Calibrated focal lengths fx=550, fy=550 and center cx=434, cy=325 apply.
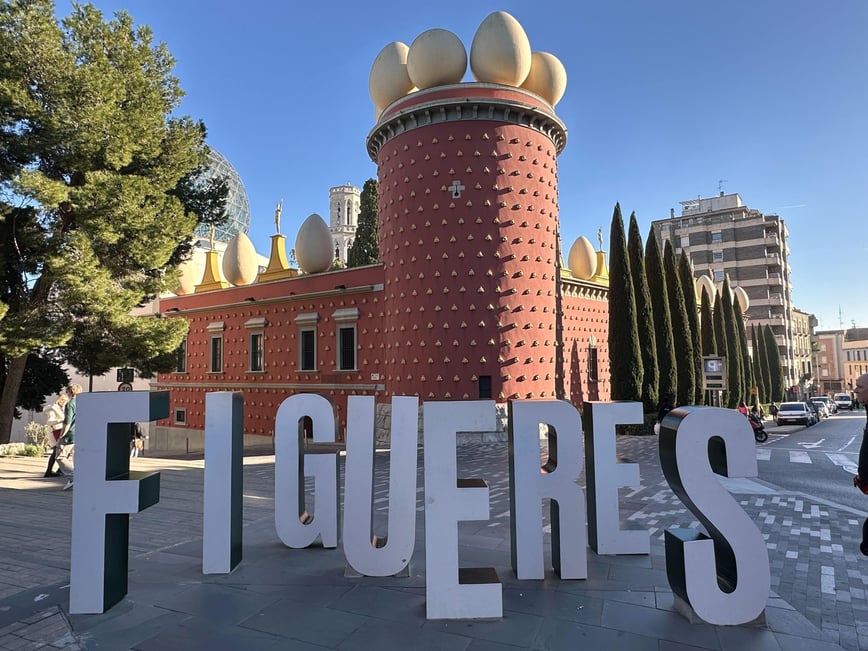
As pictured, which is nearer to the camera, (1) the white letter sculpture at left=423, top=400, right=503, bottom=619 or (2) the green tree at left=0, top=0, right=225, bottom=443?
(1) the white letter sculpture at left=423, top=400, right=503, bottom=619

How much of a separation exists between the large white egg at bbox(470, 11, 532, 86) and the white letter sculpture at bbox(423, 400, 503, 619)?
16948 mm

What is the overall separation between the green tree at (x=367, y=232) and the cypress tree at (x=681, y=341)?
16.8 m

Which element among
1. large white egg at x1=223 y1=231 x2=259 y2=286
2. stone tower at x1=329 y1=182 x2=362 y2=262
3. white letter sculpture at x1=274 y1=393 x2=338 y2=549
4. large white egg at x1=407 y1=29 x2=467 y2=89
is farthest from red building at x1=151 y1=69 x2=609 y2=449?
stone tower at x1=329 y1=182 x2=362 y2=262

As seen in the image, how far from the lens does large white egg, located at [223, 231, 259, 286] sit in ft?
86.9

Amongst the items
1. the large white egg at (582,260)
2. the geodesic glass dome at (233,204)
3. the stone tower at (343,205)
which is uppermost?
the stone tower at (343,205)

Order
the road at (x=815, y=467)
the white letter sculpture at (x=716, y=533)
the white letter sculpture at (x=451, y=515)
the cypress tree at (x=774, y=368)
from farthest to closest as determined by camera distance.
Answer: the cypress tree at (x=774, y=368) < the road at (x=815, y=467) < the white letter sculpture at (x=451, y=515) < the white letter sculpture at (x=716, y=533)

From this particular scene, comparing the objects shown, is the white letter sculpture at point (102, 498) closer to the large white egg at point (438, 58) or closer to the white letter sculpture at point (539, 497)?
the white letter sculpture at point (539, 497)

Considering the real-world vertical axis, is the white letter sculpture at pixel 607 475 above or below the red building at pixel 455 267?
below

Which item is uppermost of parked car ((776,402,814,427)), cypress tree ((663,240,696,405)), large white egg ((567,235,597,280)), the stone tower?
the stone tower

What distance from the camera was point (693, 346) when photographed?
27.5 metres

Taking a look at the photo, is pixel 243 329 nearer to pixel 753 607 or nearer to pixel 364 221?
pixel 364 221

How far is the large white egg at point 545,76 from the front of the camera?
2048 cm

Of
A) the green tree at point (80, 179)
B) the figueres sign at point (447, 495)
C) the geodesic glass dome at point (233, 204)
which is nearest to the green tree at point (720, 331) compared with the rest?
the green tree at point (80, 179)

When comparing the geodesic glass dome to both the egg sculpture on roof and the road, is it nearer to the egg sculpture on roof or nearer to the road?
the egg sculpture on roof
